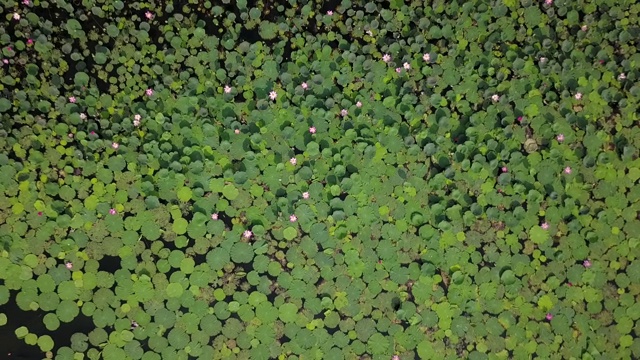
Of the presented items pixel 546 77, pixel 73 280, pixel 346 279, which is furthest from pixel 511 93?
pixel 73 280

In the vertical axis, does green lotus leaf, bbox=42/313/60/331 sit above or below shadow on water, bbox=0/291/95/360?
above

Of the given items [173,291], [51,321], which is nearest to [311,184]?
[173,291]

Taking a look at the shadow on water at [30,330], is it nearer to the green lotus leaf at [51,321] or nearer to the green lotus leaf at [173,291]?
the green lotus leaf at [51,321]

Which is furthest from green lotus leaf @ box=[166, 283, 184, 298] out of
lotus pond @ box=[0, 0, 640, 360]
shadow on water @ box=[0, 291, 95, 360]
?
shadow on water @ box=[0, 291, 95, 360]

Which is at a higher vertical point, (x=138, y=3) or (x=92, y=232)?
(x=138, y=3)

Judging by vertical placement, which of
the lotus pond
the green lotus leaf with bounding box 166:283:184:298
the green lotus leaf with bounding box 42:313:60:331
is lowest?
the green lotus leaf with bounding box 42:313:60:331

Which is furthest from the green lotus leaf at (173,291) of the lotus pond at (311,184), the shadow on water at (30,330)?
the shadow on water at (30,330)

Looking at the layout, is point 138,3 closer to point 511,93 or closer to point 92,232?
point 92,232

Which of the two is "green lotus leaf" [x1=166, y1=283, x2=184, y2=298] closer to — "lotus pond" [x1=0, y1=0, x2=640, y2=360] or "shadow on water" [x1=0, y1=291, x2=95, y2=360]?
"lotus pond" [x1=0, y1=0, x2=640, y2=360]

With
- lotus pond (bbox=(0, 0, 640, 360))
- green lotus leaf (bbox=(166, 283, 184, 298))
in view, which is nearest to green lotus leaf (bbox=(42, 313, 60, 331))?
lotus pond (bbox=(0, 0, 640, 360))

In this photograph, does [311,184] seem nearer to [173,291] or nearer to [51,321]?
[173,291]
